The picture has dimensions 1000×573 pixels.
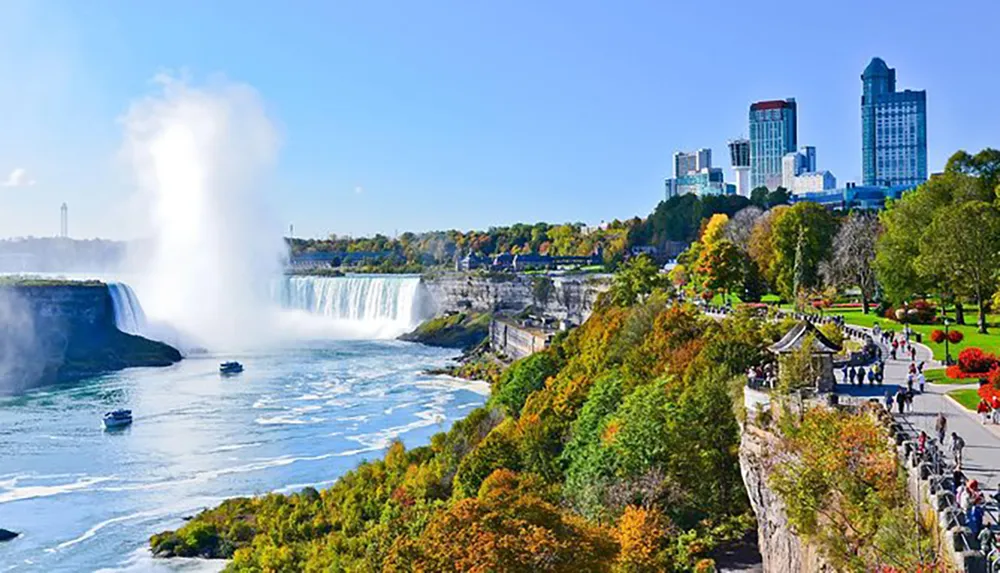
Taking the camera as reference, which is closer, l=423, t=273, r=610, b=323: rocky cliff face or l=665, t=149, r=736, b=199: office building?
l=423, t=273, r=610, b=323: rocky cliff face

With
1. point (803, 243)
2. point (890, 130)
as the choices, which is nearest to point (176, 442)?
point (803, 243)

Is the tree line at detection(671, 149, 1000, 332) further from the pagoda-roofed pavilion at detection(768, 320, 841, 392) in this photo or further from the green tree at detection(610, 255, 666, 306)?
the pagoda-roofed pavilion at detection(768, 320, 841, 392)

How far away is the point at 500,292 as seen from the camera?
258 feet

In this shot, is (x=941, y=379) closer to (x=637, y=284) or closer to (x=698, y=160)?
(x=637, y=284)

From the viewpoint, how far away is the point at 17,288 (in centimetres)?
6291

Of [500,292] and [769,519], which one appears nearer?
[769,519]

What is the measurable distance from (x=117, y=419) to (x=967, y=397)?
1189 inches

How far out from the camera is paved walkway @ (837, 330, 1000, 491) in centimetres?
1222

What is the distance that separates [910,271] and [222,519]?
20746 mm

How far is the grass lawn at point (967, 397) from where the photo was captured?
16.5 metres

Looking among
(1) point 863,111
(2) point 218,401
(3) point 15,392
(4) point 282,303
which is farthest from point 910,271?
(1) point 863,111

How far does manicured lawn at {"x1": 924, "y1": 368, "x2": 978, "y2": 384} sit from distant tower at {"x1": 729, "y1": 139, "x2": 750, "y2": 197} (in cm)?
15912

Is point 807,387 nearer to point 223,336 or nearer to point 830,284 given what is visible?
point 830,284

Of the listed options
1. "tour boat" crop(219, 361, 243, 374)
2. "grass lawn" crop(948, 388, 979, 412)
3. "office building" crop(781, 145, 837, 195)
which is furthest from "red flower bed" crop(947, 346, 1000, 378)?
"office building" crop(781, 145, 837, 195)
